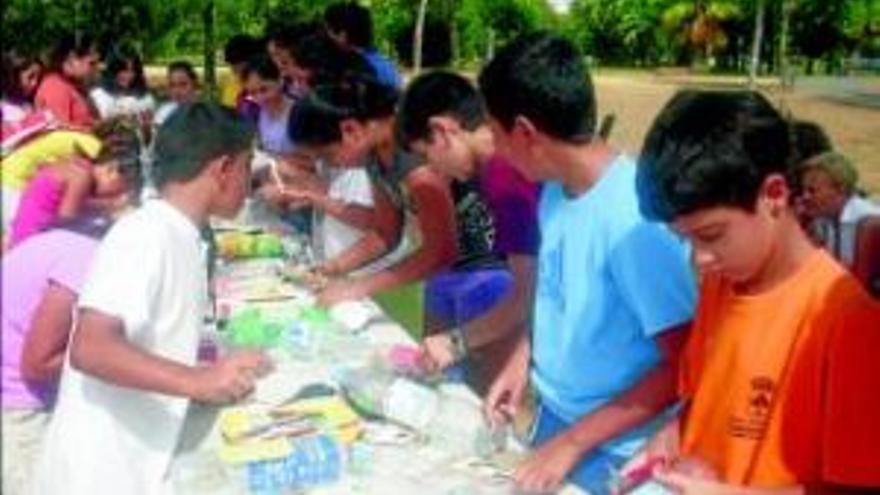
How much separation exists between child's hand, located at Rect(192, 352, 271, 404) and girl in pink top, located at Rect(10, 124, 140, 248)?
2.82 ft

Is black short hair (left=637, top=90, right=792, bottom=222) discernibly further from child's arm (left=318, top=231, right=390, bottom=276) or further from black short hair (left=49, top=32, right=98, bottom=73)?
black short hair (left=49, top=32, right=98, bottom=73)

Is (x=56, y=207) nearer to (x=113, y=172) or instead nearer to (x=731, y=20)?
(x=113, y=172)

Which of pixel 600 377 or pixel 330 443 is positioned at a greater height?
pixel 600 377

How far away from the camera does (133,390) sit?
2.38 meters

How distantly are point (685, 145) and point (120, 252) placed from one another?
43.4 inches

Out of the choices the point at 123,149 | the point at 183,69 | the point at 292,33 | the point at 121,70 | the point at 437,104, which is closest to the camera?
the point at 437,104

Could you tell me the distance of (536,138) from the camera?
2195mm

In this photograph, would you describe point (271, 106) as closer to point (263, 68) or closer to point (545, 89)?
point (263, 68)

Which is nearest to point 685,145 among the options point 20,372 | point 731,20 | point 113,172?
point 20,372

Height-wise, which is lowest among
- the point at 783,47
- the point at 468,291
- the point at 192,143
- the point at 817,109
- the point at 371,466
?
the point at 817,109

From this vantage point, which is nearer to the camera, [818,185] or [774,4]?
[818,185]

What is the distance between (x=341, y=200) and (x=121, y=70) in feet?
19.9

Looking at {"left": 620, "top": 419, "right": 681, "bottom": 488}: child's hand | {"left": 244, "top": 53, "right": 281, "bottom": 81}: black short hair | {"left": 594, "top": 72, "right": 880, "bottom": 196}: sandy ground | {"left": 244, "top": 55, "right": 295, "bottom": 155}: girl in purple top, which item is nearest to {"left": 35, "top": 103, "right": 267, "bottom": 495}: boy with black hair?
{"left": 620, "top": 419, "right": 681, "bottom": 488}: child's hand

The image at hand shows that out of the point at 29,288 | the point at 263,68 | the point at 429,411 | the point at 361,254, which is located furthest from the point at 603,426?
the point at 263,68
